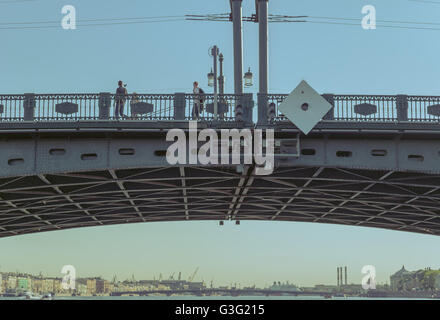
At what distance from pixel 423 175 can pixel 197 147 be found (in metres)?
12.8

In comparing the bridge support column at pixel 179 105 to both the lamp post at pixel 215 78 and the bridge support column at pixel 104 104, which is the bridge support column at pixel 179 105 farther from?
the bridge support column at pixel 104 104

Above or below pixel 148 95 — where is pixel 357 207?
below

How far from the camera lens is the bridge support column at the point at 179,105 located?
32438 millimetres

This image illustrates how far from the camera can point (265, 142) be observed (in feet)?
106

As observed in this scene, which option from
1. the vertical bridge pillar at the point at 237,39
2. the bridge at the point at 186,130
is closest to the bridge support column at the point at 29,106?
the bridge at the point at 186,130

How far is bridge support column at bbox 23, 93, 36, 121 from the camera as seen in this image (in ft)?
105

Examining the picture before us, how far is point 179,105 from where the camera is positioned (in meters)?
32.5

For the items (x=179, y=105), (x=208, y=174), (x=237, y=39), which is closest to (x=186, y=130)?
(x=179, y=105)

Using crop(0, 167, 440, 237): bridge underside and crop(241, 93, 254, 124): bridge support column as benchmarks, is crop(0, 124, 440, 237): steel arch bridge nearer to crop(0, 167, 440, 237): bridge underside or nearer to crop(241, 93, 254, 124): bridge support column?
crop(0, 167, 440, 237): bridge underside

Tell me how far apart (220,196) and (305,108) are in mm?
14610
